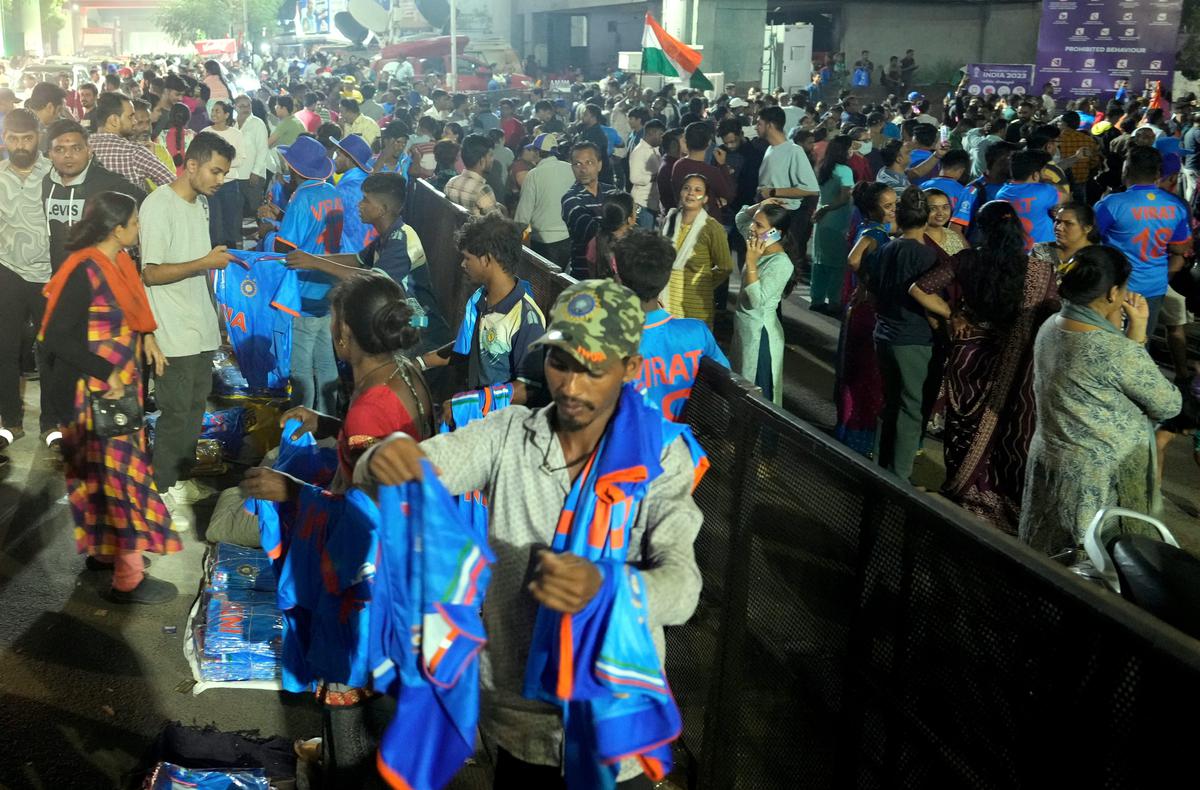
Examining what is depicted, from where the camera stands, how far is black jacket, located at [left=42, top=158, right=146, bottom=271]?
791cm

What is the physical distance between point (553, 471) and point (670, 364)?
6.07 feet

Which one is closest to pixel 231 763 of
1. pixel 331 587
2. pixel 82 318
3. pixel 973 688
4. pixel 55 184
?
pixel 331 587

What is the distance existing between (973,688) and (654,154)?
38.0 ft

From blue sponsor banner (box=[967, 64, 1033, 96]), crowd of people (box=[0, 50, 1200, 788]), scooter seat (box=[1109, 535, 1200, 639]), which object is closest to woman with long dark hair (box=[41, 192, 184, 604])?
crowd of people (box=[0, 50, 1200, 788])

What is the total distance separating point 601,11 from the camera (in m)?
54.0

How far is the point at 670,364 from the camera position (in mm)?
4723

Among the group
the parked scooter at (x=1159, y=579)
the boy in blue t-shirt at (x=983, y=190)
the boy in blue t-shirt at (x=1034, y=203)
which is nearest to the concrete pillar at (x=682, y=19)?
the boy in blue t-shirt at (x=983, y=190)

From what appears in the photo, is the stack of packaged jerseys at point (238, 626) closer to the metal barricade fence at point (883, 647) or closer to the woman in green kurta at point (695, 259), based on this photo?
the metal barricade fence at point (883, 647)

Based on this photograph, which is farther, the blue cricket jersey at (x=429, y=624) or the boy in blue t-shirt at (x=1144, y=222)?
the boy in blue t-shirt at (x=1144, y=222)

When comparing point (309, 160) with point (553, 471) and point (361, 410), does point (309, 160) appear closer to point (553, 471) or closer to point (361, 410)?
point (361, 410)

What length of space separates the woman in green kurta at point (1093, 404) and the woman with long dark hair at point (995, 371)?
70 centimetres

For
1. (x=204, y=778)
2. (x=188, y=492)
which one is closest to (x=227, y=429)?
(x=188, y=492)

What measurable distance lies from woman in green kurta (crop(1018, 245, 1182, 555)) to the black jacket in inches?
231

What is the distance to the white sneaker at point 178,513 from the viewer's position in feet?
23.6
